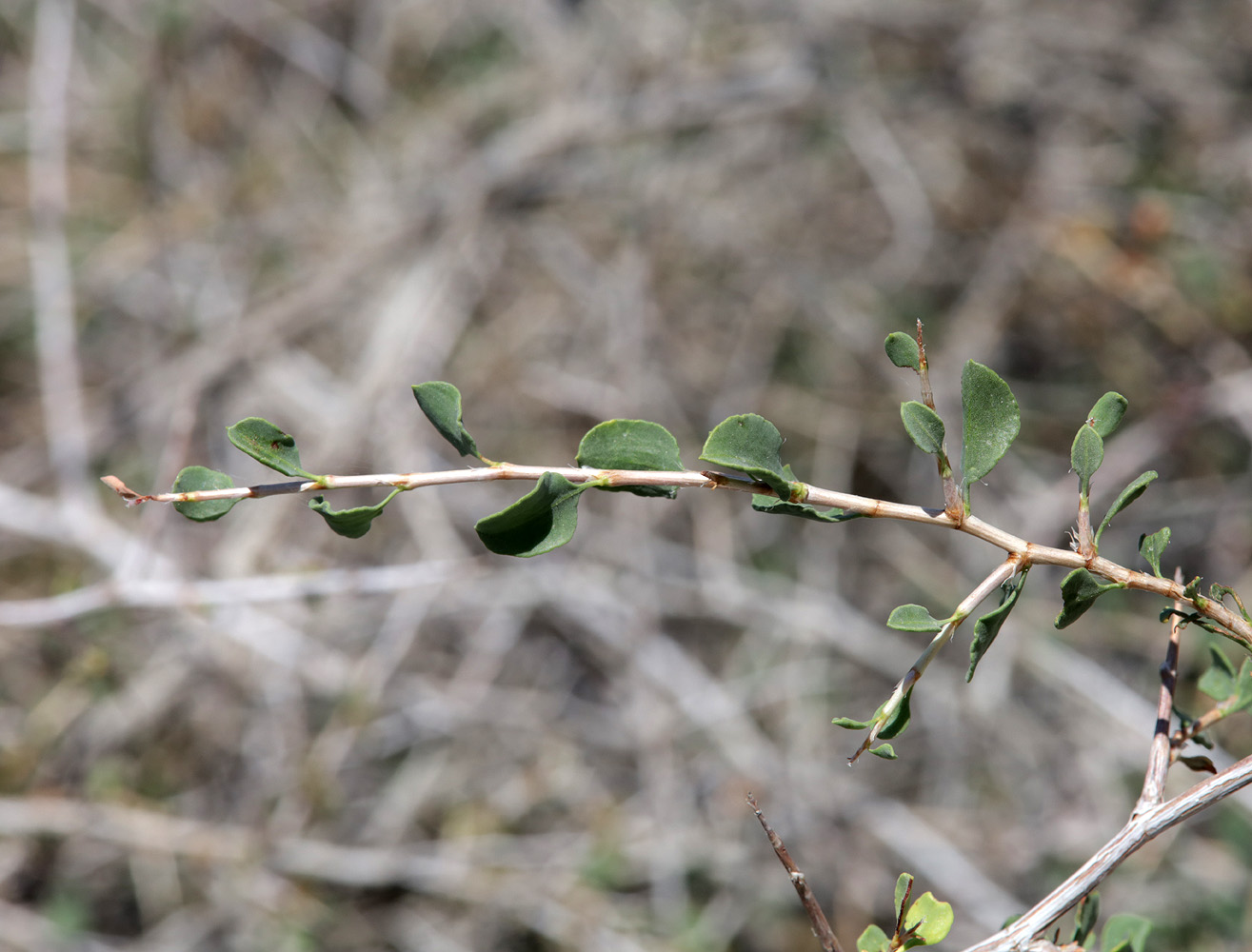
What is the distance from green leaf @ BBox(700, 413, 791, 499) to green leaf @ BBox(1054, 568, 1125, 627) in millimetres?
226

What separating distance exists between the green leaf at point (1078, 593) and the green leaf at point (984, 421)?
0.11 m

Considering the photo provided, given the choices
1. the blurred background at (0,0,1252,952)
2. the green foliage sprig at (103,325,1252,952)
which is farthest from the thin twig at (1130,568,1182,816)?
the blurred background at (0,0,1252,952)

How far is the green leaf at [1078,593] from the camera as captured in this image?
2.37 feet

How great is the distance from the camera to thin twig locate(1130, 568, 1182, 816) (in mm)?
848

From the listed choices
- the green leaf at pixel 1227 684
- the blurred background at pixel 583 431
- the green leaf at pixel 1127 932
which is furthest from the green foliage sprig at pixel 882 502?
the blurred background at pixel 583 431

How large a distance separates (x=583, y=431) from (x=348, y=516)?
2.54m

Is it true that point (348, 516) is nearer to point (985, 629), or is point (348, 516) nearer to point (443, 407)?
point (443, 407)

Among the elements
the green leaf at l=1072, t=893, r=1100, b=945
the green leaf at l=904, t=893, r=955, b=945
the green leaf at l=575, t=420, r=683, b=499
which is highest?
the green leaf at l=575, t=420, r=683, b=499

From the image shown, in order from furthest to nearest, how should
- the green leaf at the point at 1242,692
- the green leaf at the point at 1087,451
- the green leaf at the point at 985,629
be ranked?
the green leaf at the point at 1242,692 → the green leaf at the point at 1087,451 → the green leaf at the point at 985,629

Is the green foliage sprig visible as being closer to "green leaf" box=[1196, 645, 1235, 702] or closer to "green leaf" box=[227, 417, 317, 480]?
"green leaf" box=[227, 417, 317, 480]

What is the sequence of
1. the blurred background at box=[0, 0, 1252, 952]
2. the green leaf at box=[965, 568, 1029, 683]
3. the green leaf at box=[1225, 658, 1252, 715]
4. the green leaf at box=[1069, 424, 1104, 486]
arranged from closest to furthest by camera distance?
the green leaf at box=[965, 568, 1029, 683]
the green leaf at box=[1069, 424, 1104, 486]
the green leaf at box=[1225, 658, 1252, 715]
the blurred background at box=[0, 0, 1252, 952]

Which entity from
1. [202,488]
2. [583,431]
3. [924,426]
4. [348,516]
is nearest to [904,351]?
[924,426]

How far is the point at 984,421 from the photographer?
30.8 inches

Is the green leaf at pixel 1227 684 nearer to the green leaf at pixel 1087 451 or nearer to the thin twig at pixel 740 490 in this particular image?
the thin twig at pixel 740 490
